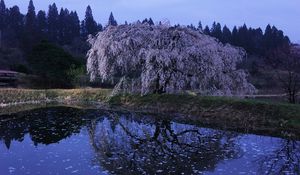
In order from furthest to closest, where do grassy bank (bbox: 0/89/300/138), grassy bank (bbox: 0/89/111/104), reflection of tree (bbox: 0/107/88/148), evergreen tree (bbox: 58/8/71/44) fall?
evergreen tree (bbox: 58/8/71/44)
grassy bank (bbox: 0/89/111/104)
grassy bank (bbox: 0/89/300/138)
reflection of tree (bbox: 0/107/88/148)

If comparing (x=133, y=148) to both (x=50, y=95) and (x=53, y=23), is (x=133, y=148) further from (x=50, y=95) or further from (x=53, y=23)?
(x=53, y=23)

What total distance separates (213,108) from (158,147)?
30.0ft

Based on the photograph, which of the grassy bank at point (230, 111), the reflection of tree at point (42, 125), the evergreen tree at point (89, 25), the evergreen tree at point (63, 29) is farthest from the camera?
the evergreen tree at point (89, 25)

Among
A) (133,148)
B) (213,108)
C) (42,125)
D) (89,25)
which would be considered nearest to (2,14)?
(89,25)

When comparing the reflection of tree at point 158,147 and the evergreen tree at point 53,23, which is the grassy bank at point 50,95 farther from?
the evergreen tree at point 53,23

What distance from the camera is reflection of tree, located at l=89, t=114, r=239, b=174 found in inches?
522

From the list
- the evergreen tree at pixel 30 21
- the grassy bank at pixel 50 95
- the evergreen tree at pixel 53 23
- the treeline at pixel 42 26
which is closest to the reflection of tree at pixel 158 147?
the grassy bank at pixel 50 95

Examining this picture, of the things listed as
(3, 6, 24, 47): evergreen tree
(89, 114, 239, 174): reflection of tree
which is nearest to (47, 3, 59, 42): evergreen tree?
(3, 6, 24, 47): evergreen tree

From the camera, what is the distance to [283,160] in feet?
48.2

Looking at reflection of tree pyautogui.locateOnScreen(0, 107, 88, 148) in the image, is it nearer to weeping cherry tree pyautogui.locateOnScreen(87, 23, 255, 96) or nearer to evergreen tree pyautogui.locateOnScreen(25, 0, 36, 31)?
weeping cherry tree pyautogui.locateOnScreen(87, 23, 255, 96)

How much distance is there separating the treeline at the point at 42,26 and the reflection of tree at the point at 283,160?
56.1 meters

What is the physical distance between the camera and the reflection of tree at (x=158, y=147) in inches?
522

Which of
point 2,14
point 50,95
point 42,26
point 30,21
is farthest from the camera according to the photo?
point 2,14

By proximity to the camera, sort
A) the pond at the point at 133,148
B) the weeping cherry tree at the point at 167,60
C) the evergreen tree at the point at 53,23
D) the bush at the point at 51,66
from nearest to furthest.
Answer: the pond at the point at 133,148, the weeping cherry tree at the point at 167,60, the bush at the point at 51,66, the evergreen tree at the point at 53,23
